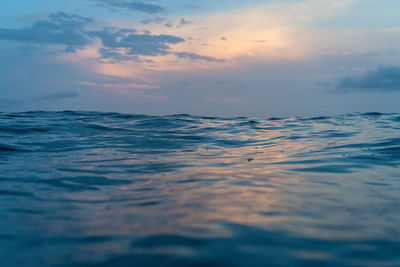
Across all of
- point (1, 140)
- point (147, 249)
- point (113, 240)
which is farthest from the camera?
point (1, 140)

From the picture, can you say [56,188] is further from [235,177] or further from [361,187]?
[361,187]

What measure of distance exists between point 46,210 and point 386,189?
413cm

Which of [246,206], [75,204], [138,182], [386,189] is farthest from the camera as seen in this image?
[138,182]

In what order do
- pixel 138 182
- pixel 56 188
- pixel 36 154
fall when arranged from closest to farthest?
pixel 56 188, pixel 138 182, pixel 36 154

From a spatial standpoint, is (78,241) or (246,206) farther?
(246,206)

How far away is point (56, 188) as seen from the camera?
4.39 m

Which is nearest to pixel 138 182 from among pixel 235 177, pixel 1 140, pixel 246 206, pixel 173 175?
pixel 173 175

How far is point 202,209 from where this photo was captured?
3.24 m

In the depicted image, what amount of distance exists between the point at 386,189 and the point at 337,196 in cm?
85

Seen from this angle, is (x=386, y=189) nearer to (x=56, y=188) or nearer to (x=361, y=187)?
(x=361, y=187)

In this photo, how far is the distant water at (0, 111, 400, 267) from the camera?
2.26 meters

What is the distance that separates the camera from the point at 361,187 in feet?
13.7

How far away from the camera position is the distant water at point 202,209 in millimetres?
2264

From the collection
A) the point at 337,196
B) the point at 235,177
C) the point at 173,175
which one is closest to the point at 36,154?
the point at 173,175
